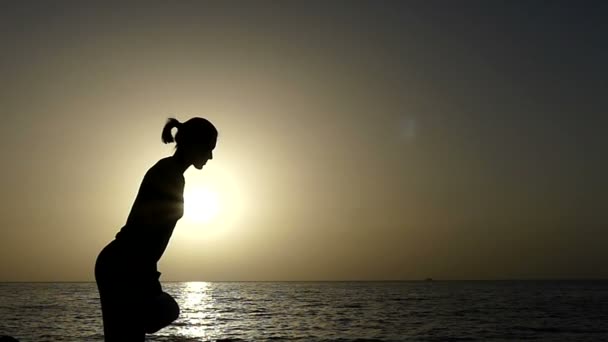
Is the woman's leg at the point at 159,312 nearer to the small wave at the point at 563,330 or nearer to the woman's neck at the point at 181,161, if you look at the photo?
the woman's neck at the point at 181,161

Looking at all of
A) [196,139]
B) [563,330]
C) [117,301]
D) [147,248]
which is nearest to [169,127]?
[196,139]

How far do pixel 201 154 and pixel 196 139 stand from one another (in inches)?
3.3


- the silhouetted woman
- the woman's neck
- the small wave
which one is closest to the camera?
the silhouetted woman

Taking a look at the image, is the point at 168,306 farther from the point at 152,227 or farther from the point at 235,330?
the point at 235,330

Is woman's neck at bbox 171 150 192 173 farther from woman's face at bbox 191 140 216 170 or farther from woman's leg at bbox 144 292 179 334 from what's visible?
woman's leg at bbox 144 292 179 334

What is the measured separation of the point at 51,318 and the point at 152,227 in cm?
4218

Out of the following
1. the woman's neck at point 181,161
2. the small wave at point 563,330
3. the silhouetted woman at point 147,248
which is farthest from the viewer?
the small wave at point 563,330

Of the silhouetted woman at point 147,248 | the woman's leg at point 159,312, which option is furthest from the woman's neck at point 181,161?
the woman's leg at point 159,312

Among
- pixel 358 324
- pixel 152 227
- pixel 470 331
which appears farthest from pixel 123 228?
pixel 358 324

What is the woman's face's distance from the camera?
3.18 metres

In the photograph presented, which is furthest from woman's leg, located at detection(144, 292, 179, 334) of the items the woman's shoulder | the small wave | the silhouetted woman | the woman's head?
the small wave

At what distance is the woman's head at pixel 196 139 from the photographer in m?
3.17

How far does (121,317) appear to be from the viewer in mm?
3104

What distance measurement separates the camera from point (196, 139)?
3.18 meters
